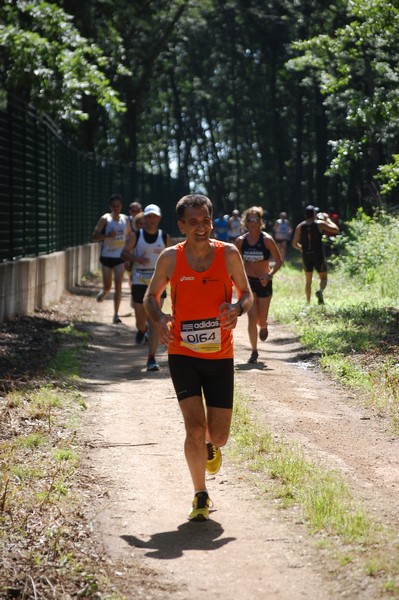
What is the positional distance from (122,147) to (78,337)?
39.1 meters

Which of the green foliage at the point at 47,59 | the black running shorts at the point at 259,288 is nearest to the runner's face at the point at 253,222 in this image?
the black running shorts at the point at 259,288

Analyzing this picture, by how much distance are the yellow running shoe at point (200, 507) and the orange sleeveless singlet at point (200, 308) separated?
813 millimetres

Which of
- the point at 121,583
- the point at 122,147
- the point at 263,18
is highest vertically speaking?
the point at 263,18

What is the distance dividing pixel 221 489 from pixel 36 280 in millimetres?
11974

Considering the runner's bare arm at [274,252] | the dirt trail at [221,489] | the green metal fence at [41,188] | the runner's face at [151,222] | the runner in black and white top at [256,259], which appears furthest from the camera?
the green metal fence at [41,188]

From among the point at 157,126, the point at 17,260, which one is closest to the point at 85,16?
the point at 17,260

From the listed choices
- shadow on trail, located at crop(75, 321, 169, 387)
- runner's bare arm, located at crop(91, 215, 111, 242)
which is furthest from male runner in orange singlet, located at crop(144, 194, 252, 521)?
runner's bare arm, located at crop(91, 215, 111, 242)

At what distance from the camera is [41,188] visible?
20469mm

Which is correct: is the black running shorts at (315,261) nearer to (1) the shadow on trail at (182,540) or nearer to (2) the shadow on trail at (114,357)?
A: (2) the shadow on trail at (114,357)

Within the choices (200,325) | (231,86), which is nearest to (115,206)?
(200,325)

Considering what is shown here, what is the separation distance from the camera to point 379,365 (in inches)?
493

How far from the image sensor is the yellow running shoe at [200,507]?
6.51 metres

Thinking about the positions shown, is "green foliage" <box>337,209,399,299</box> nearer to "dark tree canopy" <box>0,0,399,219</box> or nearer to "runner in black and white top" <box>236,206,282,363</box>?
"dark tree canopy" <box>0,0,399,219</box>

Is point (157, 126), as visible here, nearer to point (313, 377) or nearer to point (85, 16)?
point (85, 16)
